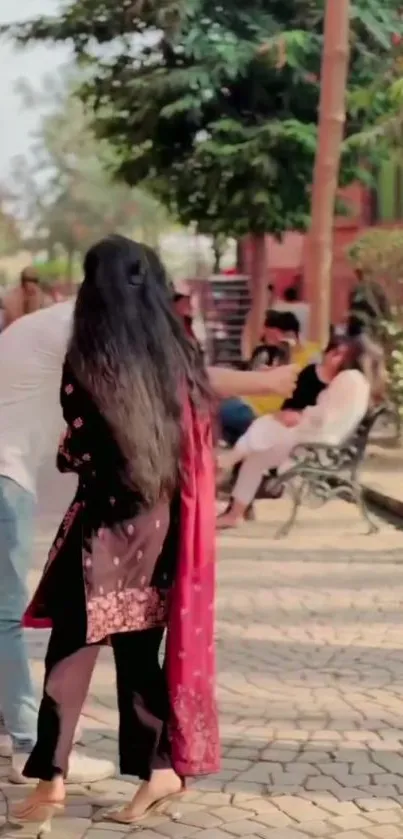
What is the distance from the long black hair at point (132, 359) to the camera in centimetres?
386

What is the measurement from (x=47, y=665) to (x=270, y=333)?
28.7 ft

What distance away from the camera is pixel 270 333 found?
12.6 m

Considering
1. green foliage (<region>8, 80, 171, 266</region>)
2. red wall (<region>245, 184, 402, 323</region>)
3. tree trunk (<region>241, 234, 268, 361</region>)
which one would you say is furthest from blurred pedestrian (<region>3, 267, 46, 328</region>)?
green foliage (<region>8, 80, 171, 266</region>)

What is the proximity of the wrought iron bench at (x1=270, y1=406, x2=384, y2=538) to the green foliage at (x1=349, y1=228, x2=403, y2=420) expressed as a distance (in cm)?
479

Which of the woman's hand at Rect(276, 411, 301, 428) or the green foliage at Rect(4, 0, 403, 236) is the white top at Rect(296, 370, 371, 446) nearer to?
the woman's hand at Rect(276, 411, 301, 428)

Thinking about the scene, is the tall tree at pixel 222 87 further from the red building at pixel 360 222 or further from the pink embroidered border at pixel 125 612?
the pink embroidered border at pixel 125 612

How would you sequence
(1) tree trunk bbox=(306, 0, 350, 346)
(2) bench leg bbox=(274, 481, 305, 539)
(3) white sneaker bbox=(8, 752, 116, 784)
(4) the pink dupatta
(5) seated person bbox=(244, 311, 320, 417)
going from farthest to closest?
(1) tree trunk bbox=(306, 0, 350, 346) < (5) seated person bbox=(244, 311, 320, 417) < (2) bench leg bbox=(274, 481, 305, 539) < (3) white sneaker bbox=(8, 752, 116, 784) < (4) the pink dupatta

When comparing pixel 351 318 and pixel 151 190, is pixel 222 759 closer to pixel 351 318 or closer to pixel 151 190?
pixel 351 318

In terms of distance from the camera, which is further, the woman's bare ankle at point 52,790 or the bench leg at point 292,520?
the bench leg at point 292,520

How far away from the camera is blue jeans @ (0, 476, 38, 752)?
434 cm

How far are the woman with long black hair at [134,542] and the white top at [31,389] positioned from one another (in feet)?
0.79

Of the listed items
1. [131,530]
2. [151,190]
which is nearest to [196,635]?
[131,530]

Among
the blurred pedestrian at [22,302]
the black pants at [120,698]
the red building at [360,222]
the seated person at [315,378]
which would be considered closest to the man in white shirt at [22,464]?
the black pants at [120,698]

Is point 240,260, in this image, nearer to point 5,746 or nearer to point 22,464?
point 5,746
